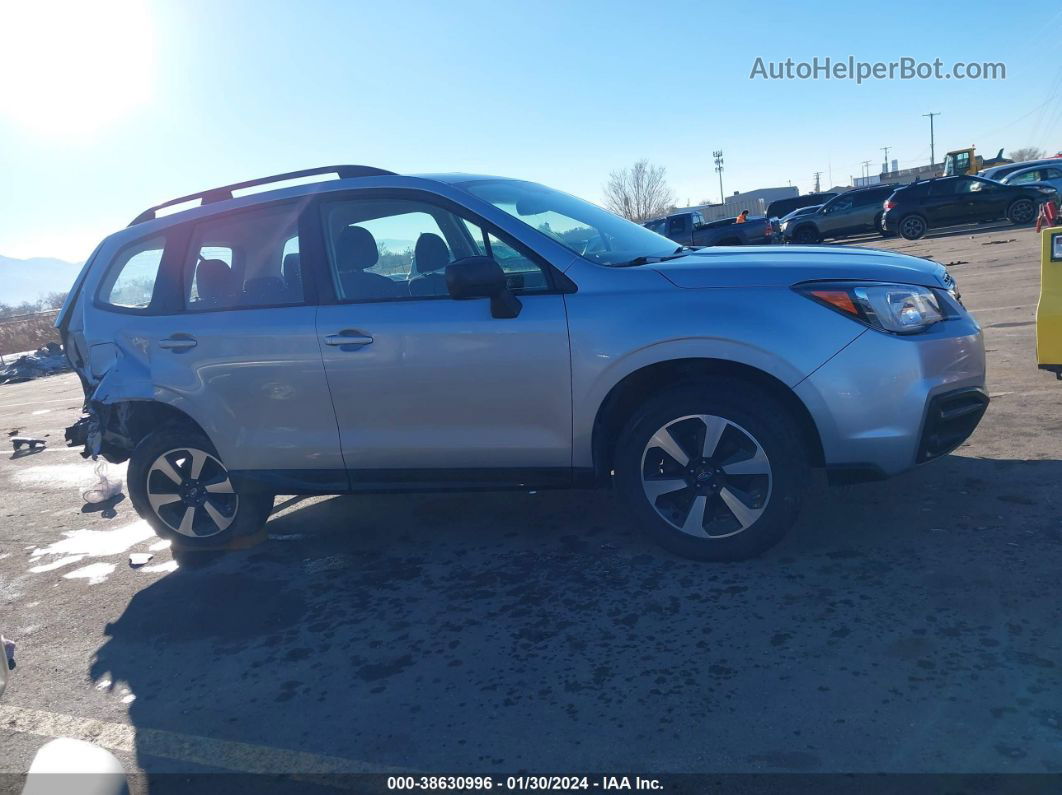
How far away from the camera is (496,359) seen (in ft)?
13.0

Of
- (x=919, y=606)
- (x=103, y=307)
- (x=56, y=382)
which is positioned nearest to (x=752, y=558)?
(x=919, y=606)

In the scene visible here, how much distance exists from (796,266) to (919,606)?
1.53 meters

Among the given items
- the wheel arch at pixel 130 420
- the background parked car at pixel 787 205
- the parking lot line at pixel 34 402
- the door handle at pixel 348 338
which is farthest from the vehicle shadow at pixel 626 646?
the background parked car at pixel 787 205

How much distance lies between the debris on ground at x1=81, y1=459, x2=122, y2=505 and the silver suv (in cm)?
184

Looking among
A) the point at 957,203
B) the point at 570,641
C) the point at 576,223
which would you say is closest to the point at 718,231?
the point at 957,203

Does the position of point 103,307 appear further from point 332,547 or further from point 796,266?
point 796,266

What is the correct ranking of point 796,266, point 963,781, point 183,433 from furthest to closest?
point 183,433 → point 796,266 → point 963,781

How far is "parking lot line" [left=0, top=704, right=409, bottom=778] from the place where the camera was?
9.12 feet

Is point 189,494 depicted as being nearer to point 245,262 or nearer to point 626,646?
point 245,262

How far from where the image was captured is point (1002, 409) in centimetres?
580

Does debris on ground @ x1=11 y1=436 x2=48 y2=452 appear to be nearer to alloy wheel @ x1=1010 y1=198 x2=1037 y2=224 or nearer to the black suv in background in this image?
the black suv in background

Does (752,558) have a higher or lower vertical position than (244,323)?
lower

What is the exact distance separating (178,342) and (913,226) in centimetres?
2297

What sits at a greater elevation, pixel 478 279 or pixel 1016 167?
pixel 1016 167
